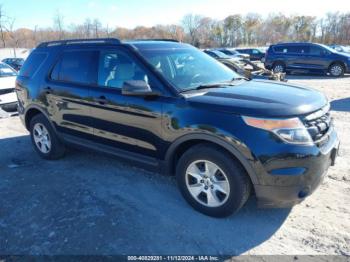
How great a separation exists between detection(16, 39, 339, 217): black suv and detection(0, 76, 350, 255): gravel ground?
312 mm

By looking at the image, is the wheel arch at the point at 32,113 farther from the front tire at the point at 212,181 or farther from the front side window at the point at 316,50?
the front side window at the point at 316,50

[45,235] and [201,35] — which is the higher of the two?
[201,35]

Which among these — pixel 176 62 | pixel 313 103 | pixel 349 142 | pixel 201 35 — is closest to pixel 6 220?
pixel 176 62

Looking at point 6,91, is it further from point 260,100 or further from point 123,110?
point 260,100

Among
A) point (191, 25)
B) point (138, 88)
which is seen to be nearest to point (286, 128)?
point (138, 88)

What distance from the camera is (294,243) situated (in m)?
3.04

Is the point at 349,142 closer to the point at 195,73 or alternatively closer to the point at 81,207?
the point at 195,73

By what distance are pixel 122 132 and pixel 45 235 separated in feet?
4.60

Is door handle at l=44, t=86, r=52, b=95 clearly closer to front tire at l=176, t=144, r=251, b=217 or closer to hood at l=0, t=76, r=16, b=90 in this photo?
front tire at l=176, t=144, r=251, b=217

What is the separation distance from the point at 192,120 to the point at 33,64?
330 centimetres

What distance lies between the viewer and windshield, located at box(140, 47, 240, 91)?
3734mm

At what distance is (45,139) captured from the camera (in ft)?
17.3

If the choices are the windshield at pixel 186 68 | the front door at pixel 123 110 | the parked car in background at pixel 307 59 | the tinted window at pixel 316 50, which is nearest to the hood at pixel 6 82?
the front door at pixel 123 110

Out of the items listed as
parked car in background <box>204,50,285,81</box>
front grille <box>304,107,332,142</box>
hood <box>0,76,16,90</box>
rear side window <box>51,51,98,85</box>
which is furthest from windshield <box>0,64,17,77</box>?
front grille <box>304,107,332,142</box>
